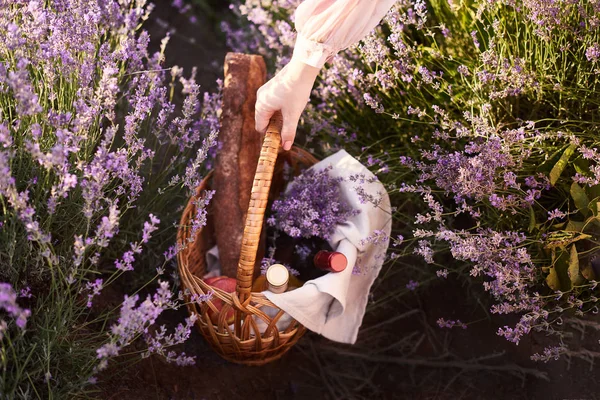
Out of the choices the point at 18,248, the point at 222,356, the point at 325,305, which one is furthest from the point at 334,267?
the point at 18,248

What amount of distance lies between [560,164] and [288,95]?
2.66 feet

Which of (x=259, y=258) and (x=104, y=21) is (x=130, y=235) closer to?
(x=259, y=258)

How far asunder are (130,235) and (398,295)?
3.37 feet

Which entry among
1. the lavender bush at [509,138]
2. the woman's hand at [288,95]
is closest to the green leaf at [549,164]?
the lavender bush at [509,138]

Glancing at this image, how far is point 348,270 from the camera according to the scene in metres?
1.92

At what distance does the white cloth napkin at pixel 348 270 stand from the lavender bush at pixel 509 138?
0.11m

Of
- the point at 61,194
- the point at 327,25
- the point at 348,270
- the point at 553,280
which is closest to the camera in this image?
the point at 61,194

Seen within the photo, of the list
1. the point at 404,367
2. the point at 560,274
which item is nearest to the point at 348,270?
the point at 404,367

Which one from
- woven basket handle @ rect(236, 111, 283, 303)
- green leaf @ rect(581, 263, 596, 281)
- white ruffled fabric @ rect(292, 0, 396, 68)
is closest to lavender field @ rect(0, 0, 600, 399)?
green leaf @ rect(581, 263, 596, 281)

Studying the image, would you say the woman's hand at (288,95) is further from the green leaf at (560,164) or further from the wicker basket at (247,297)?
the green leaf at (560,164)

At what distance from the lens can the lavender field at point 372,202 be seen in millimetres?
1463

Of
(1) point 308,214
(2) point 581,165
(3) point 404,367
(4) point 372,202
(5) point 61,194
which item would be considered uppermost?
(5) point 61,194

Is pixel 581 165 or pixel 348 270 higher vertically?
pixel 581 165

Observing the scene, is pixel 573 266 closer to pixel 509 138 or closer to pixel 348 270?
pixel 509 138
